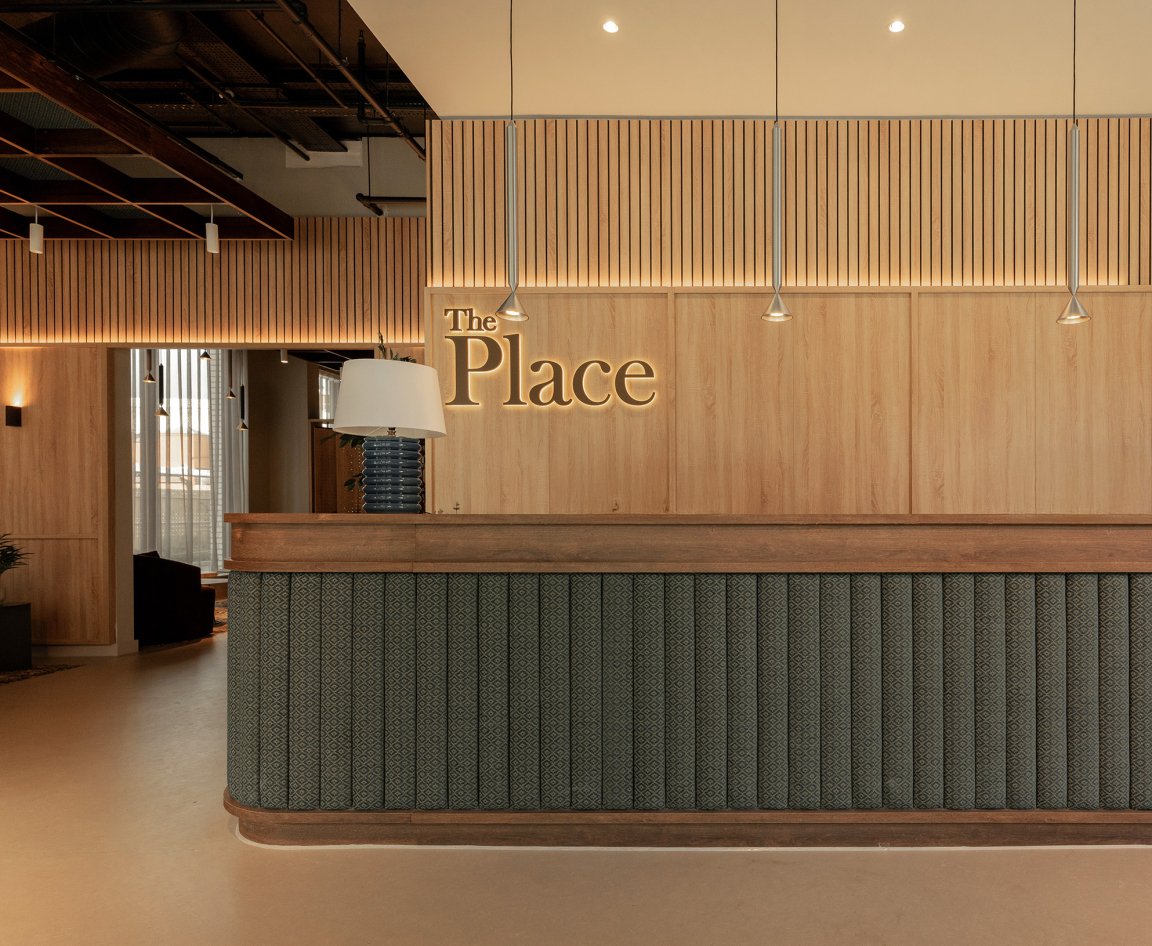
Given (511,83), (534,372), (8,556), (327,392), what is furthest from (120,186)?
(327,392)

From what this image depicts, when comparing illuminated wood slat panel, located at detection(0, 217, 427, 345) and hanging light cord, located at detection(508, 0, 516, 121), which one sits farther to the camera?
illuminated wood slat panel, located at detection(0, 217, 427, 345)

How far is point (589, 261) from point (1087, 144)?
3.78 m

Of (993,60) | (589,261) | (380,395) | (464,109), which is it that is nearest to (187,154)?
(464,109)

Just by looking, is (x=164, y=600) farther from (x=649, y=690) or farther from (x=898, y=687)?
(x=898, y=687)

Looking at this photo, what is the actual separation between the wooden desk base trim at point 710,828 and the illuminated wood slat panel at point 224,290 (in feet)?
17.3

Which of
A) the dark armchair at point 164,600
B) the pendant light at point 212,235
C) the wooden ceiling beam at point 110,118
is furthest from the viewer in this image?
the dark armchair at point 164,600

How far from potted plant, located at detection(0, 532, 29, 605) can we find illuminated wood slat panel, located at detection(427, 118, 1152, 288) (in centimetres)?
494

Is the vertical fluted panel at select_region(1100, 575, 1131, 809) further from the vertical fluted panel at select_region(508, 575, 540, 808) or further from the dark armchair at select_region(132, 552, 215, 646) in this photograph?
the dark armchair at select_region(132, 552, 215, 646)

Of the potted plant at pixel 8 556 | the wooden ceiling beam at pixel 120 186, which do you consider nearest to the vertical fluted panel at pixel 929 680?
the wooden ceiling beam at pixel 120 186

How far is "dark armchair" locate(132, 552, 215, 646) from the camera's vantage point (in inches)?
334

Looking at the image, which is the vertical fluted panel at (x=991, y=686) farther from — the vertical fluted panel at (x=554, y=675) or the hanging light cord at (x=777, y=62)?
the hanging light cord at (x=777, y=62)

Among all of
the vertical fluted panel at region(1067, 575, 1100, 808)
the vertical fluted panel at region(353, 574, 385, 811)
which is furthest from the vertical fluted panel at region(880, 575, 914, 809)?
the vertical fluted panel at region(353, 574, 385, 811)

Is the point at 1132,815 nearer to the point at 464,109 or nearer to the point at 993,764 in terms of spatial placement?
the point at 993,764

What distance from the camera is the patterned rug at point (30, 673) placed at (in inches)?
265
